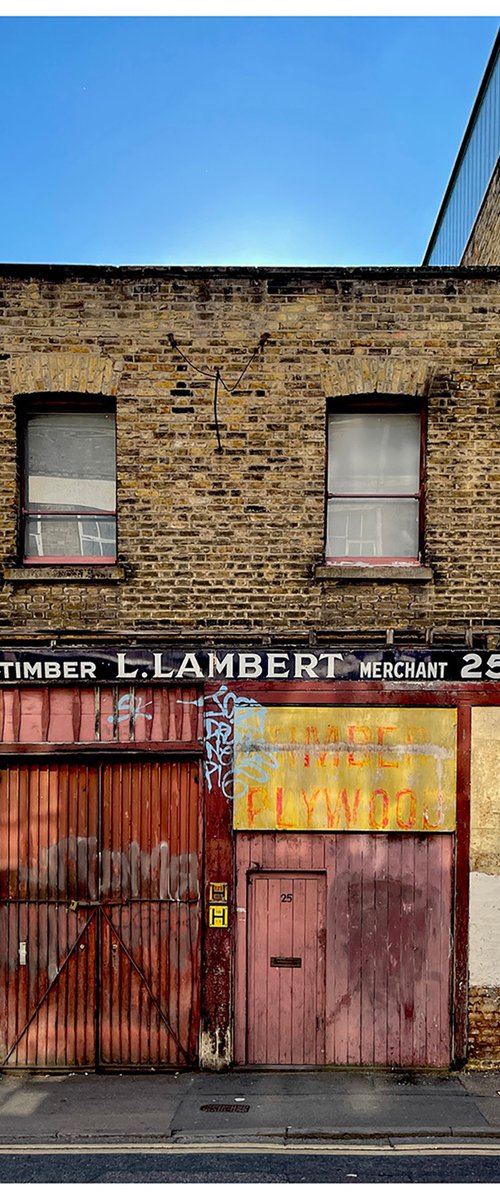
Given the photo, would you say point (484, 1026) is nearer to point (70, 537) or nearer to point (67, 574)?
point (67, 574)

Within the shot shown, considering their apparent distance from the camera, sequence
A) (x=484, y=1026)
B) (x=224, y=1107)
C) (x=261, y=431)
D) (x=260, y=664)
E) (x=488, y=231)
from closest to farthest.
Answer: (x=224, y=1107) < (x=484, y=1026) < (x=260, y=664) < (x=261, y=431) < (x=488, y=231)

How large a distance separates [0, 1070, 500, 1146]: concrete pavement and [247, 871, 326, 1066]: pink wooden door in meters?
0.27

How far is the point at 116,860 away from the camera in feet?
27.2

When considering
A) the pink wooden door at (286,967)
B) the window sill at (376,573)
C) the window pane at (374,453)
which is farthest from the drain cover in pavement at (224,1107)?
the window pane at (374,453)

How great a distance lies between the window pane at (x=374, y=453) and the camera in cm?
849

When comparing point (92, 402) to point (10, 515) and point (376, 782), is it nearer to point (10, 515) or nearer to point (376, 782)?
point (10, 515)

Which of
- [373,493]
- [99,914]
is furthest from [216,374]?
[99,914]

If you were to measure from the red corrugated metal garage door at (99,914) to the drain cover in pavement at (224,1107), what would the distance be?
883 mm

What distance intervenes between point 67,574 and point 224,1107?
5266 millimetres

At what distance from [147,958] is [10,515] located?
4.82 meters

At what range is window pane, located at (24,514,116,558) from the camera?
8.48 metres

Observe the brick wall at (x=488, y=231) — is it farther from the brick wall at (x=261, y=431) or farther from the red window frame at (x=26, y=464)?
the red window frame at (x=26, y=464)

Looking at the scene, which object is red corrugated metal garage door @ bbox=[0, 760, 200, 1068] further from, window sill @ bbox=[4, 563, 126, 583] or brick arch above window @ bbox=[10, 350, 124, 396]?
brick arch above window @ bbox=[10, 350, 124, 396]

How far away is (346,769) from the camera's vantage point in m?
8.24
